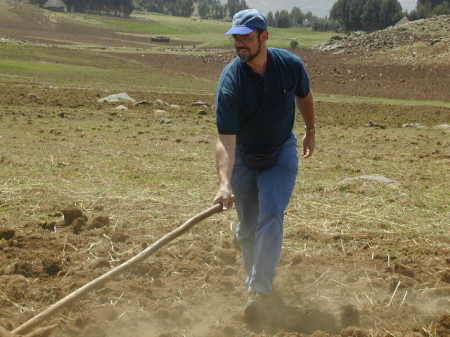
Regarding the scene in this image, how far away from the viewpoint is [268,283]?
474cm

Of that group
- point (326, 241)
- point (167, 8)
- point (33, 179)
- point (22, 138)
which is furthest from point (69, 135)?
point (167, 8)

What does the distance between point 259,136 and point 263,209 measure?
1.76 feet

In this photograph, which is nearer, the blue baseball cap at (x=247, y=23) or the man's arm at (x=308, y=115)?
the blue baseball cap at (x=247, y=23)

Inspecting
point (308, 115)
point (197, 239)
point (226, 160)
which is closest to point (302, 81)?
point (308, 115)

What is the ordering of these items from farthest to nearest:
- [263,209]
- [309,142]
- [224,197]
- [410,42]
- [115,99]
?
[410,42]
[115,99]
[309,142]
[263,209]
[224,197]

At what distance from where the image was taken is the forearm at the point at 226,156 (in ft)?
15.0

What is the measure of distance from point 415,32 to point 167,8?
147039 millimetres

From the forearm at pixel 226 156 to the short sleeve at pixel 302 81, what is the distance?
2.10ft

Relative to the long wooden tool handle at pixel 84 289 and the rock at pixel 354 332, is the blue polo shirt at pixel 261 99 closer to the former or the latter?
the long wooden tool handle at pixel 84 289

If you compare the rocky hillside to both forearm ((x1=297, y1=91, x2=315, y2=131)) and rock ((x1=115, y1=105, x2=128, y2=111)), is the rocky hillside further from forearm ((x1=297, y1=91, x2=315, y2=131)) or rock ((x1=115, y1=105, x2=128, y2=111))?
forearm ((x1=297, y1=91, x2=315, y2=131))

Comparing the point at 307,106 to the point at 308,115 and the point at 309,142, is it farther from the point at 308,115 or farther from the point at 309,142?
the point at 309,142

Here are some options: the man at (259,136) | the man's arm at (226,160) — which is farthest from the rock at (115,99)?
the man's arm at (226,160)

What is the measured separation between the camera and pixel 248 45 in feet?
14.3

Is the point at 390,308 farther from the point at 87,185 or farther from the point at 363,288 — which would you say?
the point at 87,185
